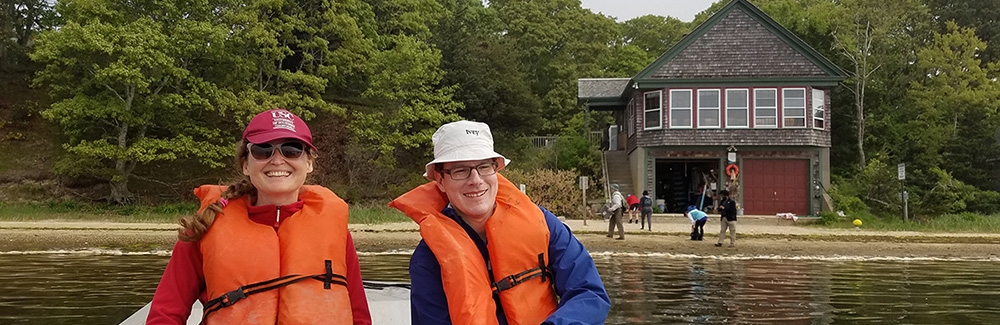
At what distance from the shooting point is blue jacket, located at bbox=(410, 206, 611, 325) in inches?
108

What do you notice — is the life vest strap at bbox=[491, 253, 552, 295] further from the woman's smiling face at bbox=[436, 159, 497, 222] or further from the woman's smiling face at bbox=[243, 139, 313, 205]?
the woman's smiling face at bbox=[243, 139, 313, 205]

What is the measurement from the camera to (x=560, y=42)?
155ft

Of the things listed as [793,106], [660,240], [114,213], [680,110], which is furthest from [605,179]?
[114,213]

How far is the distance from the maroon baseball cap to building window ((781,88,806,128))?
2595cm

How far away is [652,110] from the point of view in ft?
89.5

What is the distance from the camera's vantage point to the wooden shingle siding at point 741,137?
26.1 meters

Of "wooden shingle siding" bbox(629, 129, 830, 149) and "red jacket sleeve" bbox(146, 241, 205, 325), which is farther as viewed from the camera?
"wooden shingle siding" bbox(629, 129, 830, 149)

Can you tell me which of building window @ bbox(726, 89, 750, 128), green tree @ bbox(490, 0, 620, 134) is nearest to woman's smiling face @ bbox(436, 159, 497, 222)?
building window @ bbox(726, 89, 750, 128)

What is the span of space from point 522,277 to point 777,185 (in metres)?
26.0

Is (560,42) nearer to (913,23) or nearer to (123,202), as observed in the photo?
(913,23)

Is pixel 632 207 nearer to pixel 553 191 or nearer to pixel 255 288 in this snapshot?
pixel 553 191

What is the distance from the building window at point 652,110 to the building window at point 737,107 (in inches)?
98.8

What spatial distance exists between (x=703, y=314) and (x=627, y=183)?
818 inches

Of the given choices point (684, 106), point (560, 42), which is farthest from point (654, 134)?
point (560, 42)
